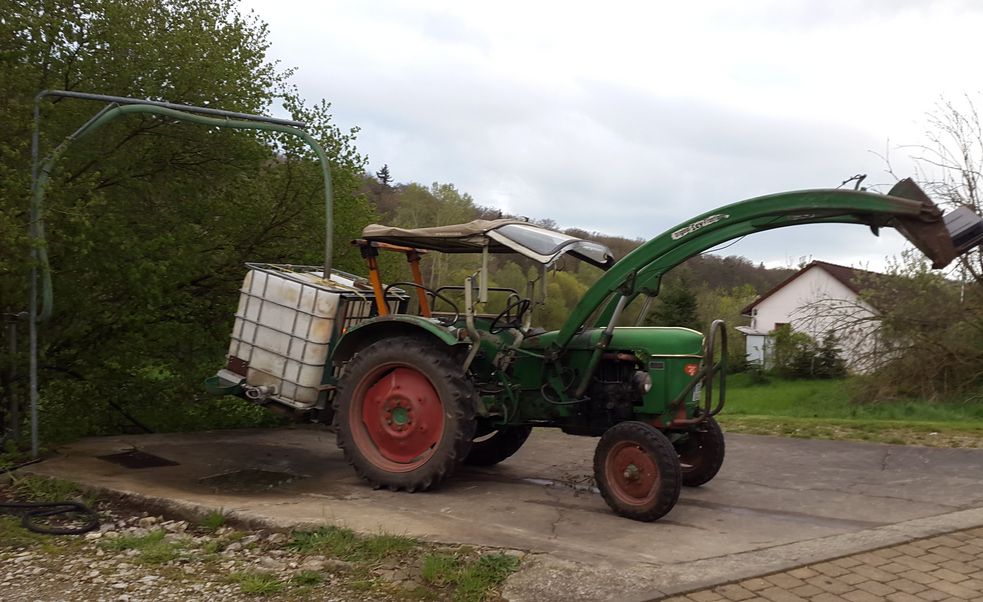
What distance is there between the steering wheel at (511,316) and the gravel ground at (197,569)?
2764mm

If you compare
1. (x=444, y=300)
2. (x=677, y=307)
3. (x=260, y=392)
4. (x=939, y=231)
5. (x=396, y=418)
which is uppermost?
(x=677, y=307)

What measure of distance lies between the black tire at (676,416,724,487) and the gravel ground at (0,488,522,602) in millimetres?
2693

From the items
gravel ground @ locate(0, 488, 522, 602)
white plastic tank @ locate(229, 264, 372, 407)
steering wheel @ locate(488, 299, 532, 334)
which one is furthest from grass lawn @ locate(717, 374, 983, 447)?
gravel ground @ locate(0, 488, 522, 602)

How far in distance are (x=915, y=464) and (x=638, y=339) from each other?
328 cm

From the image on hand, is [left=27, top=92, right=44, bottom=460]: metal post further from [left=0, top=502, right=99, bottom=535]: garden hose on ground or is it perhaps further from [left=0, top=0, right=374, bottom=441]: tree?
[left=0, top=502, right=99, bottom=535]: garden hose on ground

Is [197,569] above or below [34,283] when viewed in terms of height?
below

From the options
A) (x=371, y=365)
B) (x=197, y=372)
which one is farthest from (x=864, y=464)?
(x=197, y=372)

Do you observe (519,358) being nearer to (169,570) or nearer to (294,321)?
(294,321)

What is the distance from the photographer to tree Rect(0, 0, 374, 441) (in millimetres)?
8375

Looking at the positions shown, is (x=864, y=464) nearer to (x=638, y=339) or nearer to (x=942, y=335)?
(x=638, y=339)

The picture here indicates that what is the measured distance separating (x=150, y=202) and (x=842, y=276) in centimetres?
3716

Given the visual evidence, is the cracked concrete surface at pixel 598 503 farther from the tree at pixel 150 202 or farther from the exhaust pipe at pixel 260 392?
the tree at pixel 150 202

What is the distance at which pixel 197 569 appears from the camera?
15.1 ft

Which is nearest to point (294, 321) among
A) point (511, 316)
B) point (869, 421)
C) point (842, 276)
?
point (511, 316)
